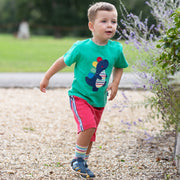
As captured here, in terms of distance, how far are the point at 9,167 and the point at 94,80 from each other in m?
1.06

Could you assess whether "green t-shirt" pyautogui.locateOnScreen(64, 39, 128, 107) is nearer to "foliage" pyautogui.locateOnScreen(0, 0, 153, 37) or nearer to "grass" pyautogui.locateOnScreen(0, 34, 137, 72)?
"grass" pyautogui.locateOnScreen(0, 34, 137, 72)

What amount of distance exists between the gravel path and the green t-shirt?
72cm

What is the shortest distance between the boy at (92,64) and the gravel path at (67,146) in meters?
0.48

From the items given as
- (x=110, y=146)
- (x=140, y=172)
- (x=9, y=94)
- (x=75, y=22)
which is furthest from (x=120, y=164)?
(x=75, y=22)

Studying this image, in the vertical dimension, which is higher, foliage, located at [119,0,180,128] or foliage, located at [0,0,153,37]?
foliage, located at [119,0,180,128]

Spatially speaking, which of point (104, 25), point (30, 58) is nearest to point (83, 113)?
point (104, 25)

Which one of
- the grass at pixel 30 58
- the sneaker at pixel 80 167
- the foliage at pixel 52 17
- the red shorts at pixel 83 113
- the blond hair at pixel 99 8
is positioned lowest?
the foliage at pixel 52 17

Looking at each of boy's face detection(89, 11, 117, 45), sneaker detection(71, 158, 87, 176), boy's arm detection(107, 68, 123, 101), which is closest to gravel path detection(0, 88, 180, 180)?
sneaker detection(71, 158, 87, 176)

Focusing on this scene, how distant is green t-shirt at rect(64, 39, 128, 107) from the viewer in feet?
8.35

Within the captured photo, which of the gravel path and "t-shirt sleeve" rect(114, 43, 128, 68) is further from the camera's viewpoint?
the gravel path

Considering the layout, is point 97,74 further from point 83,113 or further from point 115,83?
point 83,113

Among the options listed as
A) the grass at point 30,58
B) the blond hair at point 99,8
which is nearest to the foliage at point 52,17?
the grass at point 30,58

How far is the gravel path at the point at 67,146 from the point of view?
289 cm

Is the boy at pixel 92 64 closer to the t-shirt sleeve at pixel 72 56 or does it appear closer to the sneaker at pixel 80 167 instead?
the t-shirt sleeve at pixel 72 56
